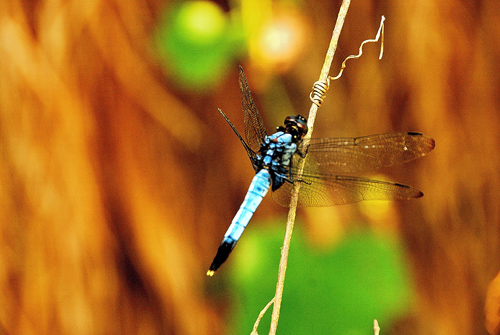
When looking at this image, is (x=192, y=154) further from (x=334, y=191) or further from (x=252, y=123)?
(x=334, y=191)

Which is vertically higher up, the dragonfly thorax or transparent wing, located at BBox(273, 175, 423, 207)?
the dragonfly thorax

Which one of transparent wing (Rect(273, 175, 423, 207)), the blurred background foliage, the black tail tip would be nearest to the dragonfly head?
transparent wing (Rect(273, 175, 423, 207))

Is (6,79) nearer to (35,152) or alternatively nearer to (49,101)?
(49,101)

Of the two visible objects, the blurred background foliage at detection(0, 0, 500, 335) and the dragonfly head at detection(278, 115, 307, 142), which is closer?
the dragonfly head at detection(278, 115, 307, 142)

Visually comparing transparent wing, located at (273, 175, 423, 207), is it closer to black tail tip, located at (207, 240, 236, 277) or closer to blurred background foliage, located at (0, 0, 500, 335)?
black tail tip, located at (207, 240, 236, 277)

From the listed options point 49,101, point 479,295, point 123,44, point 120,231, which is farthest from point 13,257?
point 479,295

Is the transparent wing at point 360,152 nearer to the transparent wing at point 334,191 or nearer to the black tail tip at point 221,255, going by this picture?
the transparent wing at point 334,191

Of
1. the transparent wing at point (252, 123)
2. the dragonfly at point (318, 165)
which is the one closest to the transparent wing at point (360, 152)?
the dragonfly at point (318, 165)
